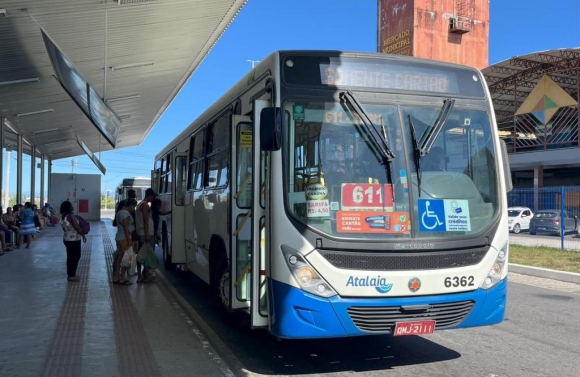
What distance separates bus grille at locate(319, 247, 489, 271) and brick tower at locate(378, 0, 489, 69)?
46766 millimetres

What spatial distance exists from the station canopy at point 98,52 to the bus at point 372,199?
6669mm

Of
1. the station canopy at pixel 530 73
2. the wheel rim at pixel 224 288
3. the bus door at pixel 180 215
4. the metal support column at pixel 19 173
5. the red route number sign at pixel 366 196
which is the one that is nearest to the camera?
the red route number sign at pixel 366 196

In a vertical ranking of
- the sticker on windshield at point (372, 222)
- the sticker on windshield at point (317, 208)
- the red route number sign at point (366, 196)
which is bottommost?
the sticker on windshield at point (372, 222)

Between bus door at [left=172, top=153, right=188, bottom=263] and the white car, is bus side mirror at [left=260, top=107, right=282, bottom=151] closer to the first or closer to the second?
bus door at [left=172, top=153, right=188, bottom=263]

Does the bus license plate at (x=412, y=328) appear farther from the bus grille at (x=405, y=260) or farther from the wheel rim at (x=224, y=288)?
the wheel rim at (x=224, y=288)

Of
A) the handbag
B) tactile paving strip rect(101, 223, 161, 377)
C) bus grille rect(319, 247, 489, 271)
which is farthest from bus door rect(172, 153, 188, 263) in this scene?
bus grille rect(319, 247, 489, 271)

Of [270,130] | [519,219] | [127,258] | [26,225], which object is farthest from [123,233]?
[519,219]

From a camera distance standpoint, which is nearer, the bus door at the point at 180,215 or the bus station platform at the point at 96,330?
the bus station platform at the point at 96,330

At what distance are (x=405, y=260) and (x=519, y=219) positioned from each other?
22.4m

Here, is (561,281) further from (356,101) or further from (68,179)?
(68,179)

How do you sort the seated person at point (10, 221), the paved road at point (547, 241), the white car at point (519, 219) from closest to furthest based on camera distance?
the seated person at point (10, 221) < the paved road at point (547, 241) < the white car at point (519, 219)

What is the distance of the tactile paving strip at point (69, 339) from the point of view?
17.7 ft

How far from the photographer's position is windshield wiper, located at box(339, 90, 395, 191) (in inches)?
202

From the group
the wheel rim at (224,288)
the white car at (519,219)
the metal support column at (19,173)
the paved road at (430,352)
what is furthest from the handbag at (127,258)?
the white car at (519,219)
